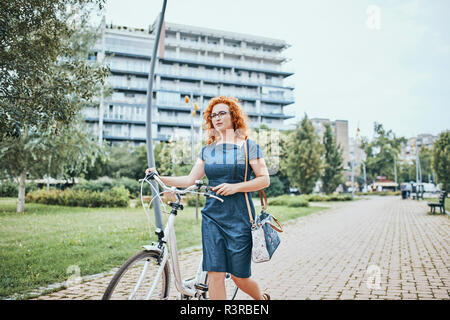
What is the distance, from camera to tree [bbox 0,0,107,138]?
13.2 ft

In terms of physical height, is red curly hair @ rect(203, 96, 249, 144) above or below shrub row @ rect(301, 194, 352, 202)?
above

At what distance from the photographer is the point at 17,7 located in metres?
3.99

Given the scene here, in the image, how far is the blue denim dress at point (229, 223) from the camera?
2.51 m

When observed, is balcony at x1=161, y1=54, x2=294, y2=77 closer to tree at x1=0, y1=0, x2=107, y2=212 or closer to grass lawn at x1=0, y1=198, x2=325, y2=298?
grass lawn at x1=0, y1=198, x2=325, y2=298

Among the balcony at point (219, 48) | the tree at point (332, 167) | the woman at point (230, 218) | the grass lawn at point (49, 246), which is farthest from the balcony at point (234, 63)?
the tree at point (332, 167)

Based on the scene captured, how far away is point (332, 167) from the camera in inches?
1080

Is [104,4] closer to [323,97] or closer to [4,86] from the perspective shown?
[4,86]

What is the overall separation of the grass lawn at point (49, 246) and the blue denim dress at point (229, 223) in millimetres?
2740

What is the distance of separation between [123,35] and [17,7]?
20.1 ft

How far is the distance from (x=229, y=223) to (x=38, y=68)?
3294 mm

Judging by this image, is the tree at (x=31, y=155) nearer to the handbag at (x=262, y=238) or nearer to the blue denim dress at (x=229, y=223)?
the blue denim dress at (x=229, y=223)

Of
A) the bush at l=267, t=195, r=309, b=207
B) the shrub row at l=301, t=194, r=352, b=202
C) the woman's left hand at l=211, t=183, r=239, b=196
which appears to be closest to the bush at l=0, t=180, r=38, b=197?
the woman's left hand at l=211, t=183, r=239, b=196

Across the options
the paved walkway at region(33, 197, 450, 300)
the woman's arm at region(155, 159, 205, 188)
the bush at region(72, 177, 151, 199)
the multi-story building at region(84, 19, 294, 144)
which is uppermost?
the multi-story building at region(84, 19, 294, 144)

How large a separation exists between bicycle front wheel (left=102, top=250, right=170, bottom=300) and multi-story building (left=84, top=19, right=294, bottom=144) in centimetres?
501
